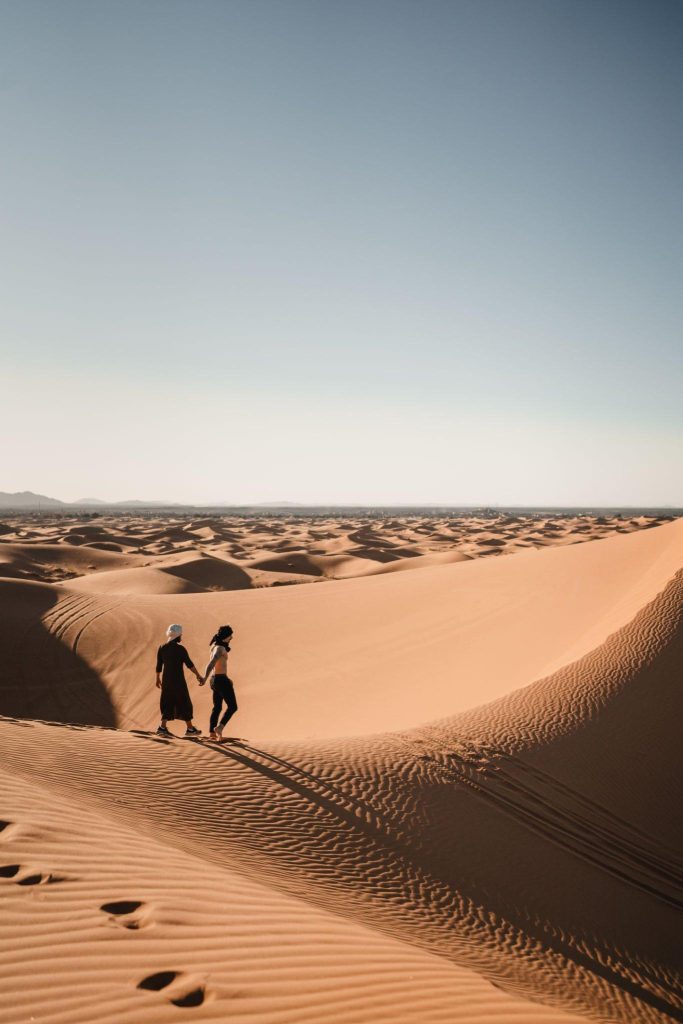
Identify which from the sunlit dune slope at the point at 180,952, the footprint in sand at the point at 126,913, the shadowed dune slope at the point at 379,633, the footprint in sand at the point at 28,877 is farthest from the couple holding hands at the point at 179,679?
the footprint in sand at the point at 126,913

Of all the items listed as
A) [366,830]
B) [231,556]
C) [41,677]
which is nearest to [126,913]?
[366,830]

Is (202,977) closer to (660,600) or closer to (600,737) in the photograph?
(600,737)

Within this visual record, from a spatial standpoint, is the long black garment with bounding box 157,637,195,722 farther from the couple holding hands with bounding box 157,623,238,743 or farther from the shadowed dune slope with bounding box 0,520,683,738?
the shadowed dune slope with bounding box 0,520,683,738

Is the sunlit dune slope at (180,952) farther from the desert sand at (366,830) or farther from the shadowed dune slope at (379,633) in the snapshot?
the shadowed dune slope at (379,633)

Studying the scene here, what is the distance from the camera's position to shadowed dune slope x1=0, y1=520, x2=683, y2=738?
1262 cm

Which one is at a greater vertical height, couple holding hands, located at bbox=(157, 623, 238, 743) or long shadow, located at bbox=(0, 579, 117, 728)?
couple holding hands, located at bbox=(157, 623, 238, 743)

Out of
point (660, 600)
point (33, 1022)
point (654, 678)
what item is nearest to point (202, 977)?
point (33, 1022)

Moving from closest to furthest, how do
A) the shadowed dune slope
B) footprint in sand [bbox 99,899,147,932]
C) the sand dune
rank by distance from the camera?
footprint in sand [bbox 99,899,147,932] < the shadowed dune slope < the sand dune

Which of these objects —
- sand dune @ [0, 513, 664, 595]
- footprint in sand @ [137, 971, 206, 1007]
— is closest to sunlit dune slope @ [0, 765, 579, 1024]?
footprint in sand @ [137, 971, 206, 1007]

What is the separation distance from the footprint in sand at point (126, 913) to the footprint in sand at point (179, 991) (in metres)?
0.39

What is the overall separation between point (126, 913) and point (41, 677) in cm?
1250

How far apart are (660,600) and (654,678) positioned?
264 cm

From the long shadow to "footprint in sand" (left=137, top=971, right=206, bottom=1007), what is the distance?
10.4 meters

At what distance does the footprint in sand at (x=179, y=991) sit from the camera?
291 centimetres
